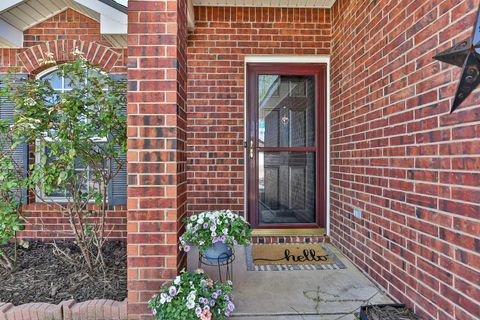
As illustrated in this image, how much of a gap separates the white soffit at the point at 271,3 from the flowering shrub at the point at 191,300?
9.83 ft

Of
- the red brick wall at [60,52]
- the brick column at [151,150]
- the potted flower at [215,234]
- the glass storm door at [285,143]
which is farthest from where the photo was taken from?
the glass storm door at [285,143]

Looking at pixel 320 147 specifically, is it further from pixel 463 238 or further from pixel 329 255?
pixel 463 238

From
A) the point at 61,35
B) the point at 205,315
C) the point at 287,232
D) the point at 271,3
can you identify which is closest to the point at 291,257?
the point at 287,232

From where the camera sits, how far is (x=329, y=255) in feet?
9.98

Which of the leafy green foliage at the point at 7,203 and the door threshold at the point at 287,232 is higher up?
the leafy green foliage at the point at 7,203

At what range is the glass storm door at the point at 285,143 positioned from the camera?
3562 millimetres

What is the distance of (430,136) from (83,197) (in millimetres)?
2695

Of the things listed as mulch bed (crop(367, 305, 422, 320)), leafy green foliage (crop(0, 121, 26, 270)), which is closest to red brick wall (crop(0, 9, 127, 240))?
leafy green foliage (crop(0, 121, 26, 270))

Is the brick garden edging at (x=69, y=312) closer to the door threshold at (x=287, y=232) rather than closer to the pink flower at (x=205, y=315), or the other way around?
the pink flower at (x=205, y=315)

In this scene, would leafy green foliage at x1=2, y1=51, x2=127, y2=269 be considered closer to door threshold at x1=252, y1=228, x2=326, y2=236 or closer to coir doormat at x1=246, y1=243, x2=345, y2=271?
coir doormat at x1=246, y1=243, x2=345, y2=271

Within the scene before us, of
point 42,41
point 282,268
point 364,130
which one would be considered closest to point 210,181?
point 282,268

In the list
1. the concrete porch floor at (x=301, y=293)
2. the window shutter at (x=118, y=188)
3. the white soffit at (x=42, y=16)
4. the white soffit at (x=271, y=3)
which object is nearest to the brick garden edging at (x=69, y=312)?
the concrete porch floor at (x=301, y=293)

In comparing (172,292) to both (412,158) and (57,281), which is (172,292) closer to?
(57,281)

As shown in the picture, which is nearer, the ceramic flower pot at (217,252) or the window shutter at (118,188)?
the ceramic flower pot at (217,252)
